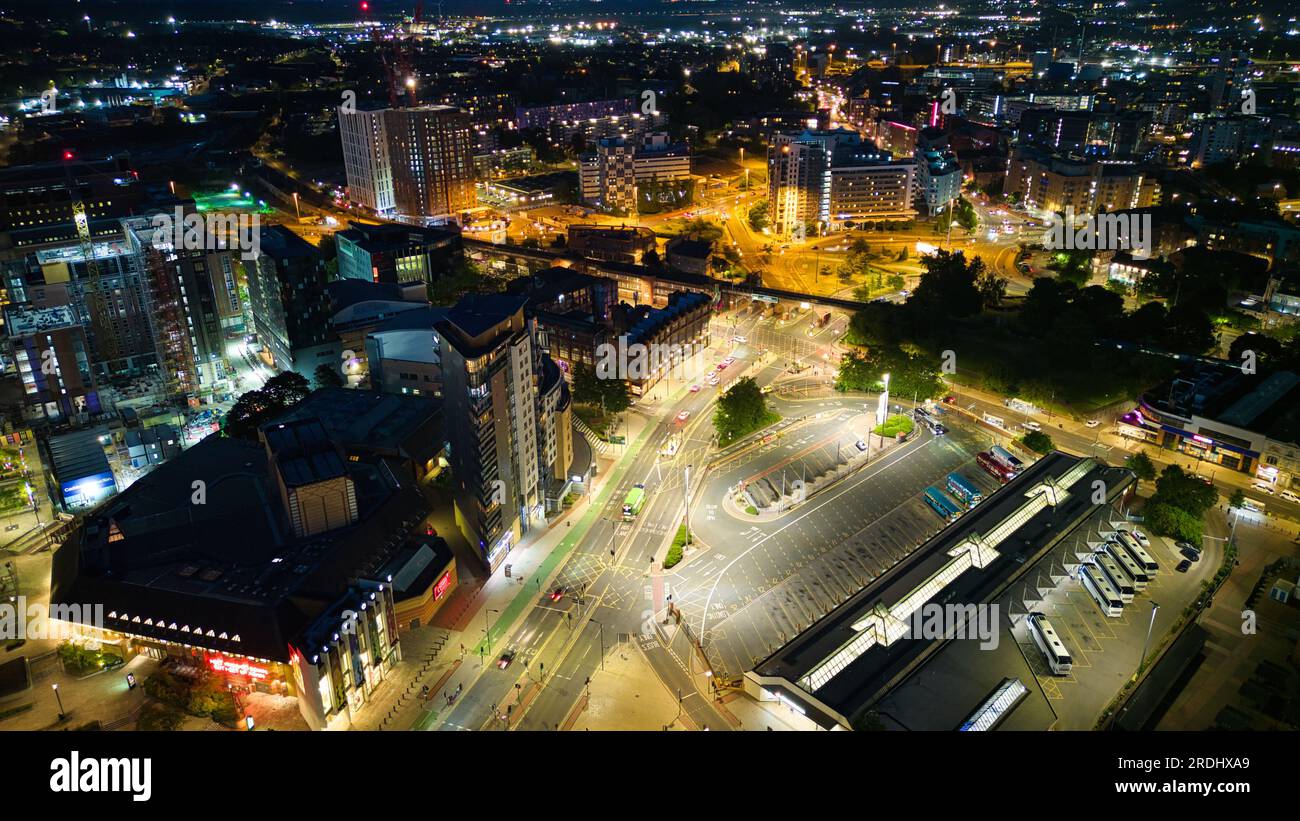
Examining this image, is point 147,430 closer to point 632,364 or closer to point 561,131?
point 632,364

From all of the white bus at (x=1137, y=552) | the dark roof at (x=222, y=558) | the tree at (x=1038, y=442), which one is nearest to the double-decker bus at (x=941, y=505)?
the white bus at (x=1137, y=552)

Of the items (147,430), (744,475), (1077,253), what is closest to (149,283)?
(147,430)

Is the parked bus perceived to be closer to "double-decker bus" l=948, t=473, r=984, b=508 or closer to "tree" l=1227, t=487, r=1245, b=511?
"double-decker bus" l=948, t=473, r=984, b=508

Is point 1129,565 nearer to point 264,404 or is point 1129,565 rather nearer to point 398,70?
point 264,404

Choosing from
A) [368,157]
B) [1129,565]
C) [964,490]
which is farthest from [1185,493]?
[368,157]

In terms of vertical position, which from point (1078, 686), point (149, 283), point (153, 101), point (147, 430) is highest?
point (153, 101)

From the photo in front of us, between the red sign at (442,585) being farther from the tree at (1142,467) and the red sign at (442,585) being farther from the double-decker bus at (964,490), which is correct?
the tree at (1142,467)

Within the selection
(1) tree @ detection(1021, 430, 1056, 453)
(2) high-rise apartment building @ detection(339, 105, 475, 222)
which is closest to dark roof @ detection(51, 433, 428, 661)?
(1) tree @ detection(1021, 430, 1056, 453)
